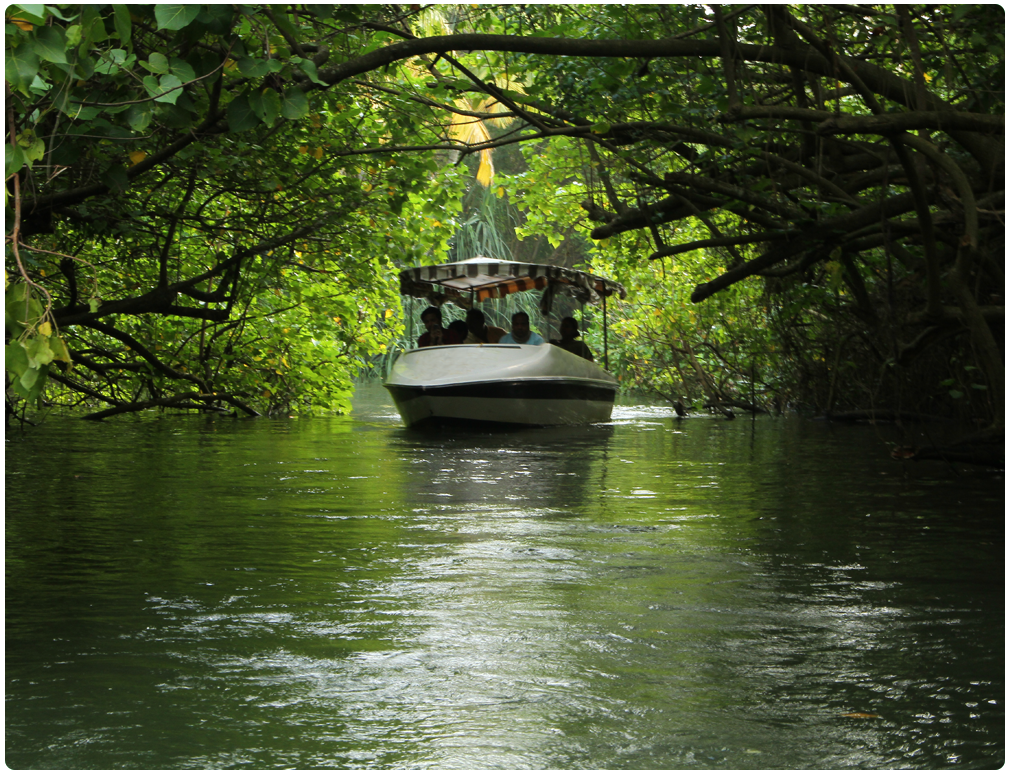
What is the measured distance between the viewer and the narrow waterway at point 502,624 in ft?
12.4

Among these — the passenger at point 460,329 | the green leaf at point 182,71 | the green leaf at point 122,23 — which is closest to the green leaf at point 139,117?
the green leaf at point 182,71

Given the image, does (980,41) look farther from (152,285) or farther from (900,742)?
(152,285)

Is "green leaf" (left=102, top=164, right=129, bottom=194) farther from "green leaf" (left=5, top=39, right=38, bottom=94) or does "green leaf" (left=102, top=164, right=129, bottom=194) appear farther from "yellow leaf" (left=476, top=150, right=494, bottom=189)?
"yellow leaf" (left=476, top=150, right=494, bottom=189)

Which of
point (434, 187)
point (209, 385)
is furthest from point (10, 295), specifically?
point (209, 385)

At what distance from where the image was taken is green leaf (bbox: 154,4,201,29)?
5.21 meters

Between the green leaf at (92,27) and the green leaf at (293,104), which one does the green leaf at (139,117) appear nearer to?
the green leaf at (293,104)

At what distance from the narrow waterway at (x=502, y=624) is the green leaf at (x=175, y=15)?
99.7 inches

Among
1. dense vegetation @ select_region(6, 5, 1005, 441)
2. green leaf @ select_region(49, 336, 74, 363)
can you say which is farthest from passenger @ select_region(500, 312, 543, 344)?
green leaf @ select_region(49, 336, 74, 363)

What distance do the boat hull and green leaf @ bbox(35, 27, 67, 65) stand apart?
13573 millimetres

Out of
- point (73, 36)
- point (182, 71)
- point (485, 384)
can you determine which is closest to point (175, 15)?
point (182, 71)

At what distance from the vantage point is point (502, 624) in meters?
5.16

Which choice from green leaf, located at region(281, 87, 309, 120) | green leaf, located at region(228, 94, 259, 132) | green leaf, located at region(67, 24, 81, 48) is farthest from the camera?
green leaf, located at region(228, 94, 259, 132)

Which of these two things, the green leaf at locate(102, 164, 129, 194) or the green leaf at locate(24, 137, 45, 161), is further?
the green leaf at locate(102, 164, 129, 194)

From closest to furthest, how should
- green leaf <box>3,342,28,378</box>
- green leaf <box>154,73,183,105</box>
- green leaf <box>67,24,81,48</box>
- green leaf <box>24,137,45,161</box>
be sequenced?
green leaf <box>3,342,28,378</box>
green leaf <box>24,137,45,161</box>
green leaf <box>67,24,81,48</box>
green leaf <box>154,73,183,105</box>
